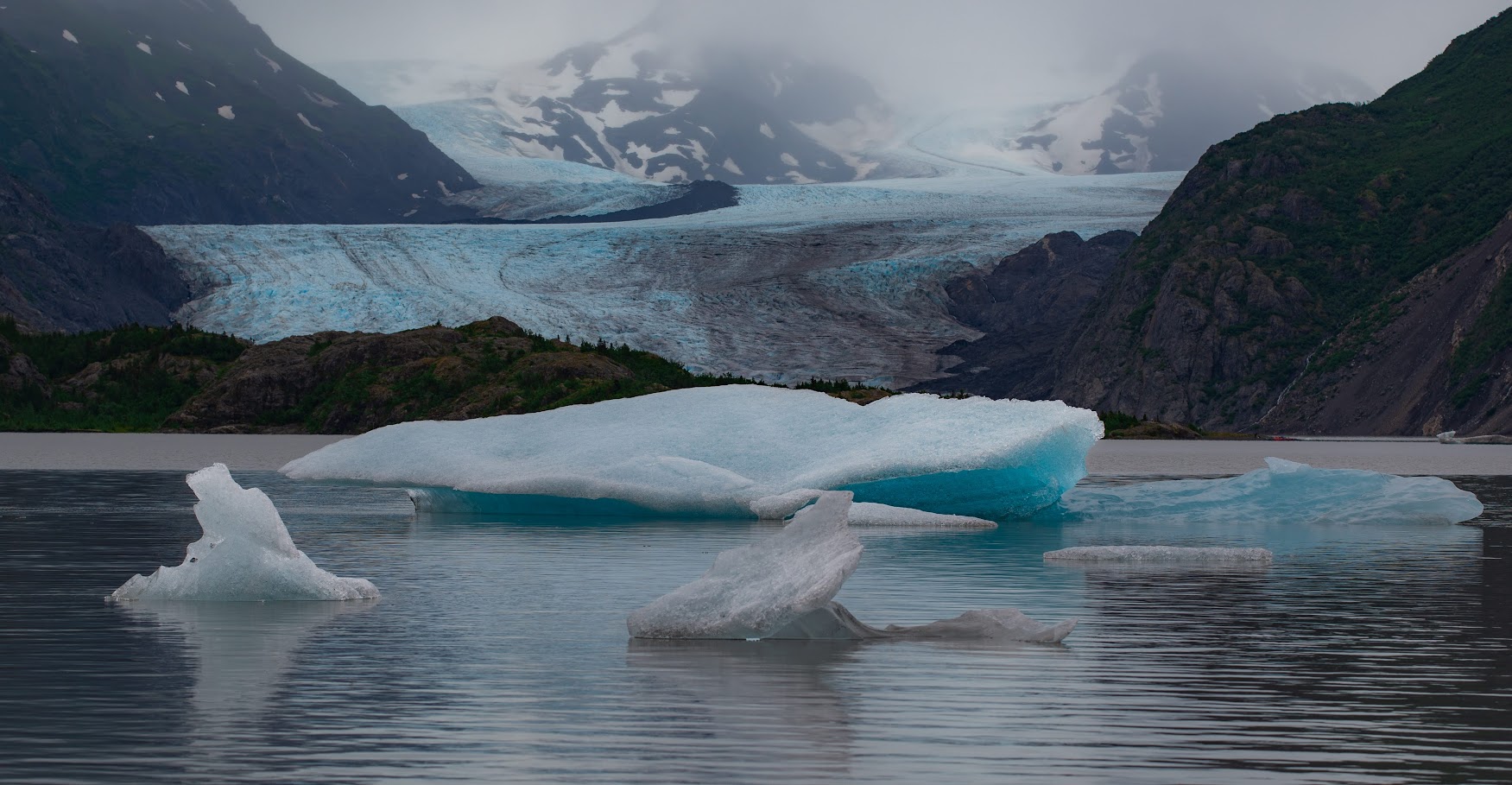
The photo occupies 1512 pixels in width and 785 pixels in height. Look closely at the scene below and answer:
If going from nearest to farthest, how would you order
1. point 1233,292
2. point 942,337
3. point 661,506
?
point 661,506
point 1233,292
point 942,337

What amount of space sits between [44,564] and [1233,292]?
216 ft

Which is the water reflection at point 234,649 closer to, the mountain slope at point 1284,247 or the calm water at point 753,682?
the calm water at point 753,682

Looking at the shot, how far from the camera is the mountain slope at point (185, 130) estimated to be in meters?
109

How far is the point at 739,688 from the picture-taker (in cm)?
727

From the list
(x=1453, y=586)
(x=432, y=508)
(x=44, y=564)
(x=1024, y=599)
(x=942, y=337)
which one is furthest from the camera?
(x=942, y=337)

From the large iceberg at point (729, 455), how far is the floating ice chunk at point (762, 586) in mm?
8539

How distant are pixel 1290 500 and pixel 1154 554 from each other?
6848 mm

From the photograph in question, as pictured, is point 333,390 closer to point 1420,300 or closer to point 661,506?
point 661,506

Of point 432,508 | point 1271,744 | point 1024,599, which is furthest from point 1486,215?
point 1271,744

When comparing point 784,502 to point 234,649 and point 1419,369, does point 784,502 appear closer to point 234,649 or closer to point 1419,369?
point 234,649

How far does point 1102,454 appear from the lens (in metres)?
43.7

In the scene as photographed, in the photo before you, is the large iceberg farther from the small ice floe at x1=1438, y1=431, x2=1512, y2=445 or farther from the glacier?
the glacier

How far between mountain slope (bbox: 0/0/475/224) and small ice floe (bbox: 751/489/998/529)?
92.7 metres

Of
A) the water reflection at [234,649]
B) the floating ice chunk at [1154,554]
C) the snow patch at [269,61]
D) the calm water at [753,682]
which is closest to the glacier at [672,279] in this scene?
the floating ice chunk at [1154,554]
